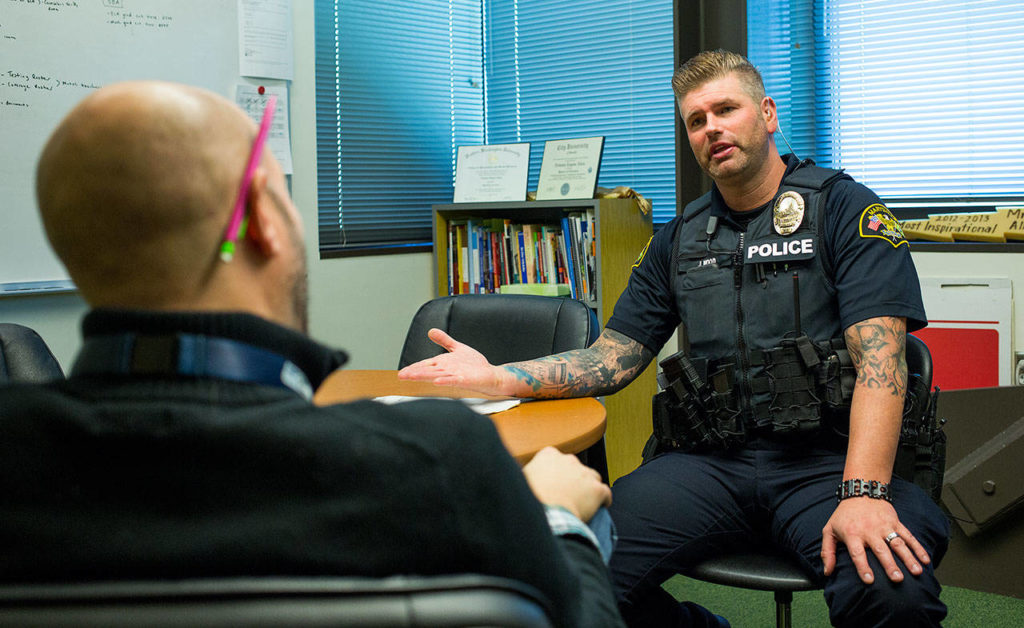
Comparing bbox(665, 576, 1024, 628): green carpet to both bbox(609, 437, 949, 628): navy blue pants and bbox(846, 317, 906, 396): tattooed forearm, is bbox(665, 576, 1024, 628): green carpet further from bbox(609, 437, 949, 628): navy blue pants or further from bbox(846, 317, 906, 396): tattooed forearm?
bbox(846, 317, 906, 396): tattooed forearm

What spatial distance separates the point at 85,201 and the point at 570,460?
0.64 m

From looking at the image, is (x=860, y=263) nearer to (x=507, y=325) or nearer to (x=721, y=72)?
(x=721, y=72)

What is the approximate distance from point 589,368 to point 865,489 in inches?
26.1

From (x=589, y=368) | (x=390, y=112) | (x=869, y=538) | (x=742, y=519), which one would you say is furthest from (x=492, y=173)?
(x=869, y=538)

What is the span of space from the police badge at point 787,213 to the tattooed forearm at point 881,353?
291 millimetres

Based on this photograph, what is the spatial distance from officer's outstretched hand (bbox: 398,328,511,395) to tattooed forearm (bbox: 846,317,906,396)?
741mm

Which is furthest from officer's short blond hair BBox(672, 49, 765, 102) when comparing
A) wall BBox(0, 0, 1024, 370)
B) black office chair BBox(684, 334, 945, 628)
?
wall BBox(0, 0, 1024, 370)

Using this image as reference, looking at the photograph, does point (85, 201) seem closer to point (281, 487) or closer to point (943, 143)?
point (281, 487)

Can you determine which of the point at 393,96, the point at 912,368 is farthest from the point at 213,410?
the point at 393,96

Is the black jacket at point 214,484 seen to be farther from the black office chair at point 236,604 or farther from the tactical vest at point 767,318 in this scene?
the tactical vest at point 767,318

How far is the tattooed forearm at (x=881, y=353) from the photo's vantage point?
1.83 metres

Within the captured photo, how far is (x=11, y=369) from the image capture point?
84.4 inches

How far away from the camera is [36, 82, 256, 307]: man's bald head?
2.27ft

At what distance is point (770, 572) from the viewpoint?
1.69 metres
